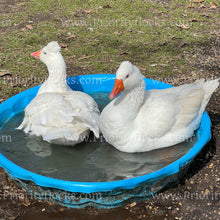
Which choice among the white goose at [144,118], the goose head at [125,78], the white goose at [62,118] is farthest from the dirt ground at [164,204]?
the goose head at [125,78]

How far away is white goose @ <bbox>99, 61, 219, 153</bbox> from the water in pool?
13 cm

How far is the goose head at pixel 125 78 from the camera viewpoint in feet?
13.1

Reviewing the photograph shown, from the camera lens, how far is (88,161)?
4418mm

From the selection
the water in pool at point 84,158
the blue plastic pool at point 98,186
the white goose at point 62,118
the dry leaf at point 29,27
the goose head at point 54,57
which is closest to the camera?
the blue plastic pool at point 98,186

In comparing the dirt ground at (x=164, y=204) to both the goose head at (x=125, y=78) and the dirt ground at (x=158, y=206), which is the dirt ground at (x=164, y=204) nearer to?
the dirt ground at (x=158, y=206)

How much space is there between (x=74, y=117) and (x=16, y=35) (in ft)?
15.2

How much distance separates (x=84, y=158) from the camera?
4477 mm

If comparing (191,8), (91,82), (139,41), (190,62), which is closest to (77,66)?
(91,82)

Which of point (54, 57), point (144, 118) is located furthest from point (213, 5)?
point (144, 118)

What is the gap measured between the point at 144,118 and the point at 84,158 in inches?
36.1

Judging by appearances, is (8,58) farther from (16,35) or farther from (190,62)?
(190,62)

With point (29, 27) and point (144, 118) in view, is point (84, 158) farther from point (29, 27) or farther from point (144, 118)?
point (29, 27)

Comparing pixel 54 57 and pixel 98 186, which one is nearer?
pixel 98 186

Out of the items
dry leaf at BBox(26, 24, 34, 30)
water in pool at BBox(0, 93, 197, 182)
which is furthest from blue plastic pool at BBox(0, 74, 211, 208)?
dry leaf at BBox(26, 24, 34, 30)
